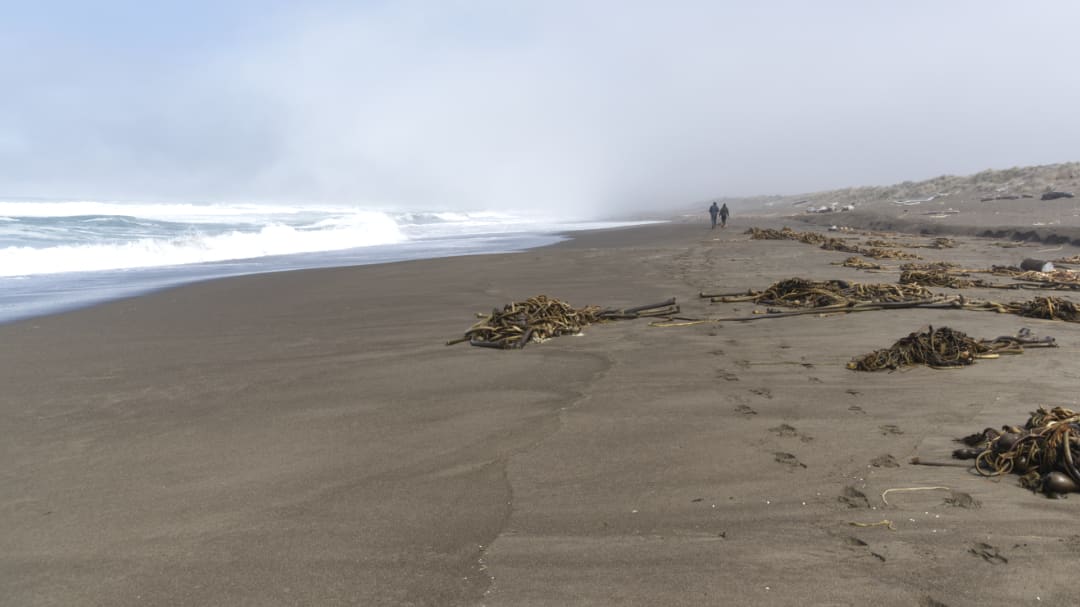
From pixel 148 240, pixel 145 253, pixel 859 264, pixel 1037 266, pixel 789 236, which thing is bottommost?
pixel 1037 266

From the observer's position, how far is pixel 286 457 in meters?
3.73

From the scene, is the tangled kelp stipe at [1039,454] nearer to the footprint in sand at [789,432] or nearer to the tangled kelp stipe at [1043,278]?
the footprint in sand at [789,432]

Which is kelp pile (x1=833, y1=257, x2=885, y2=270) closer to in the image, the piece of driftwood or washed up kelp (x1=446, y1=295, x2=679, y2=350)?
the piece of driftwood

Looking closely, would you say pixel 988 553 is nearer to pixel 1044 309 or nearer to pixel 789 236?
pixel 1044 309

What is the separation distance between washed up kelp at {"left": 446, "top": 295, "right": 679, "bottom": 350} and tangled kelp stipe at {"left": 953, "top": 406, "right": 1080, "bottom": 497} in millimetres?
3793

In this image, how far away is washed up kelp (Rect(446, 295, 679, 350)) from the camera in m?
6.39

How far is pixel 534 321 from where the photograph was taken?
6.69 metres

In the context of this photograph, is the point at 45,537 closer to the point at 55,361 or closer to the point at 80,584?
the point at 80,584

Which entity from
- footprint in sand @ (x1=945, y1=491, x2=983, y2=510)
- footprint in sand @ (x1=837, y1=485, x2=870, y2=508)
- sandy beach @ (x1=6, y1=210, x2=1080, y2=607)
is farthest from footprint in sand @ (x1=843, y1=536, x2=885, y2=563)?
footprint in sand @ (x1=945, y1=491, x2=983, y2=510)

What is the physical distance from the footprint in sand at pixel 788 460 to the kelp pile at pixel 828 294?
173 inches

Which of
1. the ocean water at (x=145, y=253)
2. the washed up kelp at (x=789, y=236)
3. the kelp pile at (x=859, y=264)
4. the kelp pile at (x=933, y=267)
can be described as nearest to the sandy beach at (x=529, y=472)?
the kelp pile at (x=933, y=267)

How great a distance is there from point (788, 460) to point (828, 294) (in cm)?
→ 468

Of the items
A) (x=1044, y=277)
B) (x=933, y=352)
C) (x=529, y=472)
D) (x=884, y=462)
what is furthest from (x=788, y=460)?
(x=1044, y=277)

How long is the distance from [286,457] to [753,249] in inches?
535
